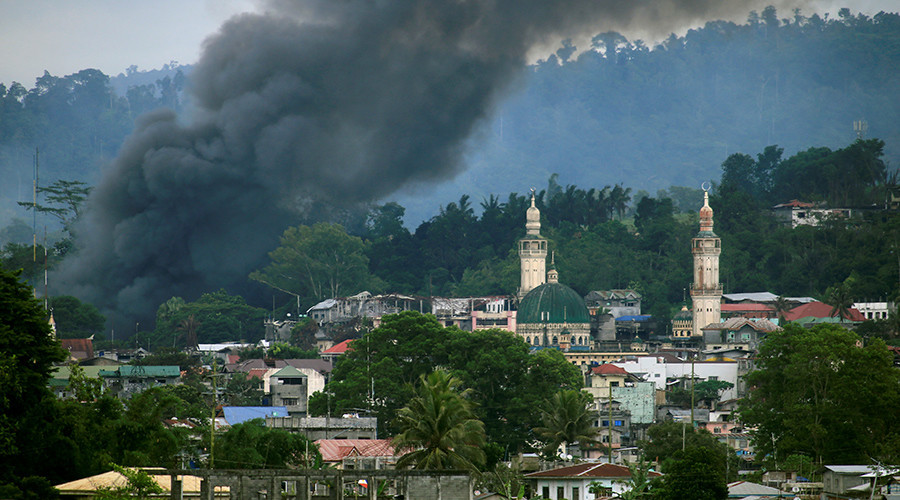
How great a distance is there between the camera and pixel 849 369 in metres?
49.7

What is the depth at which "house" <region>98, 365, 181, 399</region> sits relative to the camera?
6981 centimetres

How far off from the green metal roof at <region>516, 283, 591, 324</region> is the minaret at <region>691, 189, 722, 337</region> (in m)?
8.00

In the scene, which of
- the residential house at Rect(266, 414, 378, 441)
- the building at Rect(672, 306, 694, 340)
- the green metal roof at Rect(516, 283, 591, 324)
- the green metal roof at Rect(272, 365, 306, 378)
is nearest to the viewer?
the residential house at Rect(266, 414, 378, 441)

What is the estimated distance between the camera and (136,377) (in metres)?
71.0

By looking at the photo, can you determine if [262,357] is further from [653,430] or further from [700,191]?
[700,191]

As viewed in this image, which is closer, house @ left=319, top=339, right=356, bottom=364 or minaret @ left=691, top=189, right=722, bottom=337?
house @ left=319, top=339, right=356, bottom=364

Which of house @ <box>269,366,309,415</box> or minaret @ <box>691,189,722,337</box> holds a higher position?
minaret @ <box>691,189,722,337</box>

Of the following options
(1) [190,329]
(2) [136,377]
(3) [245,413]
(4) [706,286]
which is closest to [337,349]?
(1) [190,329]

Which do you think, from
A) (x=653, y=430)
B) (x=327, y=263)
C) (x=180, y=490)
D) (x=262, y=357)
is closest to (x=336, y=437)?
(x=653, y=430)

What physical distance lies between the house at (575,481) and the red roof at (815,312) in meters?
63.2

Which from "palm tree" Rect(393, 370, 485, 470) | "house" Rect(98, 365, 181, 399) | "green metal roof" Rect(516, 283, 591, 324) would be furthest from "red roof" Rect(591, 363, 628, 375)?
"palm tree" Rect(393, 370, 485, 470)

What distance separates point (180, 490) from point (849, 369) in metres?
27.2

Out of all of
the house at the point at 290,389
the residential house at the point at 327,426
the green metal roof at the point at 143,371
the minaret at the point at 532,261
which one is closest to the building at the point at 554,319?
the minaret at the point at 532,261

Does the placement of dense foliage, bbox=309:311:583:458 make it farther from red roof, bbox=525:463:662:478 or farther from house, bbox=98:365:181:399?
red roof, bbox=525:463:662:478
